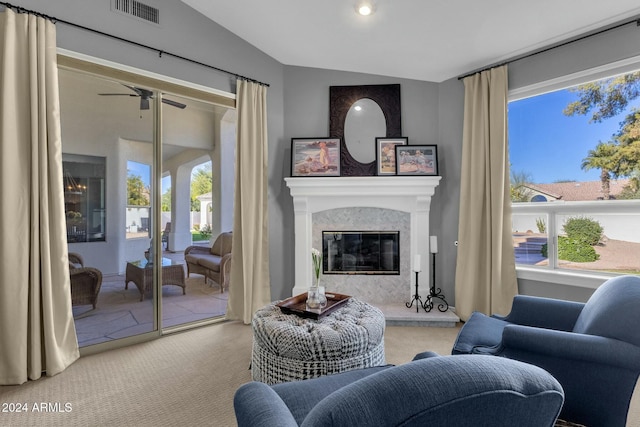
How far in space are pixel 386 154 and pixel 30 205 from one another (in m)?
3.16

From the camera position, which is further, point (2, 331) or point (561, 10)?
point (561, 10)

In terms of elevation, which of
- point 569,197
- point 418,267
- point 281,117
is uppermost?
point 281,117

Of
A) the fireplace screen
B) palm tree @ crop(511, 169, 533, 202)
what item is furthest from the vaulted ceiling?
the fireplace screen

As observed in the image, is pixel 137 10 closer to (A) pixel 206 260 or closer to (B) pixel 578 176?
(A) pixel 206 260

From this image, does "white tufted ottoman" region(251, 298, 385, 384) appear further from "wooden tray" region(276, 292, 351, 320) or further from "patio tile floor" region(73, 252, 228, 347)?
"patio tile floor" region(73, 252, 228, 347)

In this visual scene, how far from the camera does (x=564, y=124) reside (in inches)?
121

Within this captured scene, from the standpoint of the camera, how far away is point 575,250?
3.00m

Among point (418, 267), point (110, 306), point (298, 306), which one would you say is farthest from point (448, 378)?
point (110, 306)

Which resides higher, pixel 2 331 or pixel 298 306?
pixel 298 306

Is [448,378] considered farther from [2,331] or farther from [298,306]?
[2,331]

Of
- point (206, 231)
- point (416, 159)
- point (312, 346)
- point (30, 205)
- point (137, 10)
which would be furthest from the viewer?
point (416, 159)

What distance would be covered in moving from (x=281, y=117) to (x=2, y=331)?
3053mm

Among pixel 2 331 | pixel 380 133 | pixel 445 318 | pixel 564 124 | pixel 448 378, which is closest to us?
pixel 448 378

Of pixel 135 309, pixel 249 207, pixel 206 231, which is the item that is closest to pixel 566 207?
pixel 249 207
